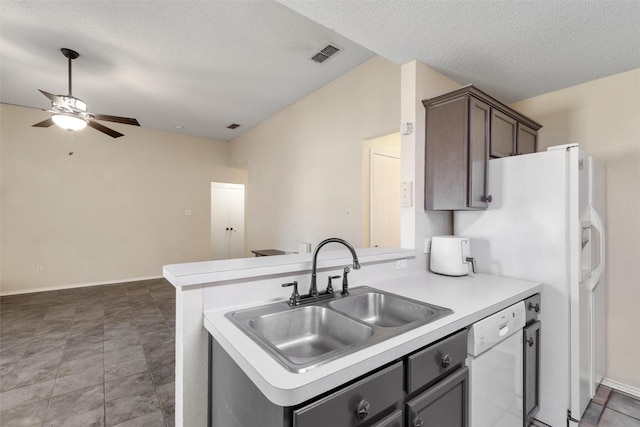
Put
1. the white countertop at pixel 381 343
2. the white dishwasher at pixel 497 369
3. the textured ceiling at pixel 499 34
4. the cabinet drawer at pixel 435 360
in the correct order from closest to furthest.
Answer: the white countertop at pixel 381 343, the cabinet drawer at pixel 435 360, the white dishwasher at pixel 497 369, the textured ceiling at pixel 499 34

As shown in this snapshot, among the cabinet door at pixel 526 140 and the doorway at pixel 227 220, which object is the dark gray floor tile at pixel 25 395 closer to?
the cabinet door at pixel 526 140

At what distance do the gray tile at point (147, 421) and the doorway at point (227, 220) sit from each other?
520 cm

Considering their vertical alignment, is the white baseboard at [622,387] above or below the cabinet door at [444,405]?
below

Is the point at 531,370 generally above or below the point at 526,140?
below

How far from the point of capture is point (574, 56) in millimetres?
2043

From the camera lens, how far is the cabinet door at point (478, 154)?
1.99 m

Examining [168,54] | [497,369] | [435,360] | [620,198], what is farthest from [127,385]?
[620,198]

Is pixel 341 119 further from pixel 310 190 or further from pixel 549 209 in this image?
pixel 549 209

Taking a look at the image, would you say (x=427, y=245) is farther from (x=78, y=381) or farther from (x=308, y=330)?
(x=78, y=381)

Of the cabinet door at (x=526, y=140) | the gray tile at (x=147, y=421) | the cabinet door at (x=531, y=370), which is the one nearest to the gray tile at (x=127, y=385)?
the gray tile at (x=147, y=421)

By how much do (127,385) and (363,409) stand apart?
226cm

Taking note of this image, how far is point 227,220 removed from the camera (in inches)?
283

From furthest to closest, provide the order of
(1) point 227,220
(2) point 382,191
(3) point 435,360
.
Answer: (1) point 227,220
(2) point 382,191
(3) point 435,360

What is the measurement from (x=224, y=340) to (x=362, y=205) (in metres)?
2.46
